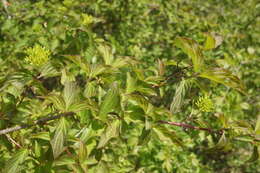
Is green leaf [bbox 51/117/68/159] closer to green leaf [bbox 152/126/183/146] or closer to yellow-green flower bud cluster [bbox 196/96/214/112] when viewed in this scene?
green leaf [bbox 152/126/183/146]

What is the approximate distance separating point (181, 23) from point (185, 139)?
4.87 feet

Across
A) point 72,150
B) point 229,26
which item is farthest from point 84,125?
point 229,26

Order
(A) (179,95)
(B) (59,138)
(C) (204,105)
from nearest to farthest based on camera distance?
(B) (59,138), (A) (179,95), (C) (204,105)

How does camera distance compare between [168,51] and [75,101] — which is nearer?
[75,101]

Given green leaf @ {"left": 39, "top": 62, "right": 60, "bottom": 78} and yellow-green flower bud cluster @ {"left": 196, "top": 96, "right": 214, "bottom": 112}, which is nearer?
green leaf @ {"left": 39, "top": 62, "right": 60, "bottom": 78}

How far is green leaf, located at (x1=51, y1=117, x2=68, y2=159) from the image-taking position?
0.81 m

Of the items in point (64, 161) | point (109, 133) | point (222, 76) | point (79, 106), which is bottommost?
point (64, 161)

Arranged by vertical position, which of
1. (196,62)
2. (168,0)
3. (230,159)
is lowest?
(230,159)

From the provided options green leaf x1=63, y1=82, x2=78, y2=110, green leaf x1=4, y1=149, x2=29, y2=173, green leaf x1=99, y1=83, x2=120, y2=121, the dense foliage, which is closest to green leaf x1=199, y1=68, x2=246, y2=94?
the dense foliage

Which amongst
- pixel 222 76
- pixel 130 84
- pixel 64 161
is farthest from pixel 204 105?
pixel 64 161

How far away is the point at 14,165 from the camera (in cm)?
91

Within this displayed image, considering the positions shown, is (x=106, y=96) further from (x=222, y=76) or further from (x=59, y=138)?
(x=222, y=76)

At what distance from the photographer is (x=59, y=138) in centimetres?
83

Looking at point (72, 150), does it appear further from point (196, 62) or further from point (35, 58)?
point (196, 62)
